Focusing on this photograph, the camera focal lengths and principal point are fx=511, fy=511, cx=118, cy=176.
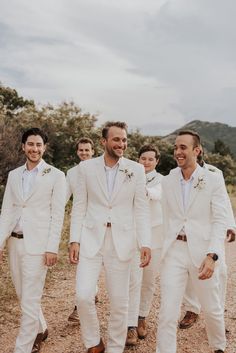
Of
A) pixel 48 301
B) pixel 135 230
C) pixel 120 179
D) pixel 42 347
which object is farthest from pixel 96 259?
pixel 48 301

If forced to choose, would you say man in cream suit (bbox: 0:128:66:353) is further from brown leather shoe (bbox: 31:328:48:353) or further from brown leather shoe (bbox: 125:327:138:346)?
brown leather shoe (bbox: 125:327:138:346)

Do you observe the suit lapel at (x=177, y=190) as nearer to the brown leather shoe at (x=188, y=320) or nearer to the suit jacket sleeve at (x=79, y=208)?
the suit jacket sleeve at (x=79, y=208)

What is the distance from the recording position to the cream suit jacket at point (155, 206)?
6.68 m

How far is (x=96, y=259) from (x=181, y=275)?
91 cm

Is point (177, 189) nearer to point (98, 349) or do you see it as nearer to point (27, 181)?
Result: point (27, 181)

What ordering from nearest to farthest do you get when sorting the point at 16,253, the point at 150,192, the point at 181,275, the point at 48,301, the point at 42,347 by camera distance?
the point at 181,275 < the point at 16,253 < the point at 42,347 < the point at 150,192 < the point at 48,301

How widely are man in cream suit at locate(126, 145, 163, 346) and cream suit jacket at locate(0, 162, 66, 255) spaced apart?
1176mm

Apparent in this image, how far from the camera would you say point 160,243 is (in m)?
6.69

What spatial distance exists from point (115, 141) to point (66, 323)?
2.81m

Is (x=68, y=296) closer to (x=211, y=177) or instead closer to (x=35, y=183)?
(x=35, y=183)

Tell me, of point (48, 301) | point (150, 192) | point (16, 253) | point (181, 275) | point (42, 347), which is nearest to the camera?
point (181, 275)

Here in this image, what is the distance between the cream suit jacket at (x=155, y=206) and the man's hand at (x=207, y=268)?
1724 millimetres

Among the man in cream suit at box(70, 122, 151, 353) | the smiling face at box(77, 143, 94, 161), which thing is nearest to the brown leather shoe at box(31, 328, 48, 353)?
the man in cream suit at box(70, 122, 151, 353)

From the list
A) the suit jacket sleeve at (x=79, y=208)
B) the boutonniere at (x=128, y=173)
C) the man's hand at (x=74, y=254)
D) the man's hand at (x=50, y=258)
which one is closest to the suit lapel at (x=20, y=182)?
the suit jacket sleeve at (x=79, y=208)
